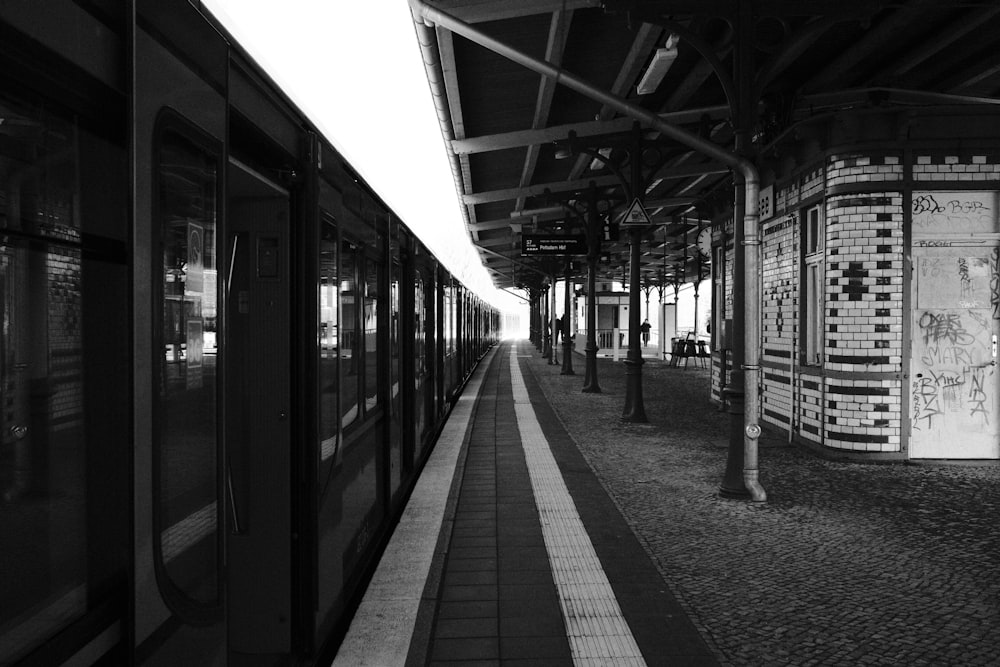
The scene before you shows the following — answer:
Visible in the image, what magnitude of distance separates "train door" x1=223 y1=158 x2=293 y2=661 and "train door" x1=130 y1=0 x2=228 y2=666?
36.1 inches

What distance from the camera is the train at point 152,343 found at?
128 cm

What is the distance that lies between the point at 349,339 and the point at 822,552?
3463 millimetres

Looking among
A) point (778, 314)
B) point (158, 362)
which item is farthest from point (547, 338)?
point (158, 362)

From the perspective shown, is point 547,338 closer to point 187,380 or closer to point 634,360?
point 634,360

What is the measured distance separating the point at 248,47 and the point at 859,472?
729 cm

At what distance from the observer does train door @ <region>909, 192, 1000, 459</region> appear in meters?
8.12

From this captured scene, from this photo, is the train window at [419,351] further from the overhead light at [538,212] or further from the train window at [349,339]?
the overhead light at [538,212]

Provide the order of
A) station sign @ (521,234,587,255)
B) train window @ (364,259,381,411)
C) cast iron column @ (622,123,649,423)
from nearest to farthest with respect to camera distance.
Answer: train window @ (364,259,381,411), cast iron column @ (622,123,649,423), station sign @ (521,234,587,255)

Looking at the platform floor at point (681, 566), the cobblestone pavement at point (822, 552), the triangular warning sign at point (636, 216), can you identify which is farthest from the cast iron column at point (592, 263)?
the platform floor at point (681, 566)

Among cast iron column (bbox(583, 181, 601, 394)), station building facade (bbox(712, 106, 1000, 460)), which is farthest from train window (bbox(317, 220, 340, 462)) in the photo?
cast iron column (bbox(583, 181, 601, 394))

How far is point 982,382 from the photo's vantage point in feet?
26.8

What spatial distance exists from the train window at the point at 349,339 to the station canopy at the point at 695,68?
13.0 ft

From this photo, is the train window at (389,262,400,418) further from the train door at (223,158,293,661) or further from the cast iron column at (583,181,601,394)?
the cast iron column at (583,181,601,394)

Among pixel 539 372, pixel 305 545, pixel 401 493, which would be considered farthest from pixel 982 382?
pixel 539 372
